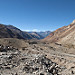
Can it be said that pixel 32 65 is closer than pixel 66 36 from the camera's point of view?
Yes

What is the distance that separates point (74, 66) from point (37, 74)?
696 centimetres

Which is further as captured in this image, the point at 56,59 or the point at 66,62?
the point at 56,59

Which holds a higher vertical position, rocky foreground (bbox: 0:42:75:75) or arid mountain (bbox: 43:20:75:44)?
arid mountain (bbox: 43:20:75:44)

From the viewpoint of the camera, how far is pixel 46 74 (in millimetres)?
9648

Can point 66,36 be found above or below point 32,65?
above

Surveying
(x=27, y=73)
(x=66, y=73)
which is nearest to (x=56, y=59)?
(x=66, y=73)

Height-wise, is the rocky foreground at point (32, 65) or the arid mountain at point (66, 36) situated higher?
the arid mountain at point (66, 36)

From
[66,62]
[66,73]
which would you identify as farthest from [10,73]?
[66,62]

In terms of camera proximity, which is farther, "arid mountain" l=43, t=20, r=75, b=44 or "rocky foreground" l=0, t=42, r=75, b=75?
"arid mountain" l=43, t=20, r=75, b=44

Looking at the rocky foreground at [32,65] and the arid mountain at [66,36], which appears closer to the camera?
the rocky foreground at [32,65]

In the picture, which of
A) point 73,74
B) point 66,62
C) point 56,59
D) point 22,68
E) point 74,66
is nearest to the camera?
point 22,68

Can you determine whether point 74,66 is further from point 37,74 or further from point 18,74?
point 18,74

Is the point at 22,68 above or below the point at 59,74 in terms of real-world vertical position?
above

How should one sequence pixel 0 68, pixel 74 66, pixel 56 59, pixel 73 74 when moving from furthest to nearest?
1. pixel 56 59
2. pixel 74 66
3. pixel 73 74
4. pixel 0 68
